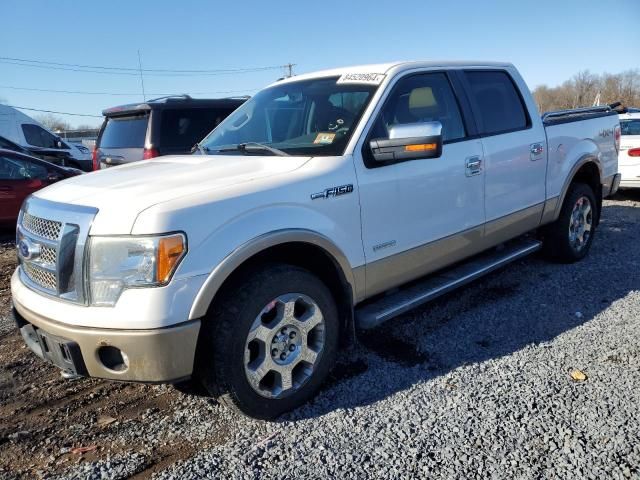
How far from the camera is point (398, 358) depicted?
140 inches

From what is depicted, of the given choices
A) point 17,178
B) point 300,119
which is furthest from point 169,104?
point 300,119

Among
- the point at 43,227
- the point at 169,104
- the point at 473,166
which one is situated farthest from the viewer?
the point at 169,104

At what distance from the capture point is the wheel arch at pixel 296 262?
248 cm

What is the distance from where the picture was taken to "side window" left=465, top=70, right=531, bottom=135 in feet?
13.9

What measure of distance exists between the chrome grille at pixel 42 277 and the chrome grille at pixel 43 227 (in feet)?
0.62

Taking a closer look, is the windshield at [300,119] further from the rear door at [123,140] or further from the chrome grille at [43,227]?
the rear door at [123,140]

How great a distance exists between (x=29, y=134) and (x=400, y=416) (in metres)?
16.3

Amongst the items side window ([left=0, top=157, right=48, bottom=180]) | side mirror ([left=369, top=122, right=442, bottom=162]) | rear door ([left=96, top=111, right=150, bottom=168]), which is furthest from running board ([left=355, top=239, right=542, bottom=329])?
side window ([left=0, top=157, right=48, bottom=180])

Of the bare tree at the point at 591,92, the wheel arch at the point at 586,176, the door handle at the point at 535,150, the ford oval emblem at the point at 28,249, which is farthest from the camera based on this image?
the bare tree at the point at 591,92

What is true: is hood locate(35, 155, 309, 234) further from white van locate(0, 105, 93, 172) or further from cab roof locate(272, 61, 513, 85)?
white van locate(0, 105, 93, 172)

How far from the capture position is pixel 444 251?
378 cm

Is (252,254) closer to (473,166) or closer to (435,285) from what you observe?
(435,285)

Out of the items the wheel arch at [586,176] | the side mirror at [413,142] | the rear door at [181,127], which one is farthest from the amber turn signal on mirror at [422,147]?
the rear door at [181,127]

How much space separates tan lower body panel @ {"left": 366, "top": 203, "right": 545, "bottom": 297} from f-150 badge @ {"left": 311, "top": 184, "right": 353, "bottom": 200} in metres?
0.52
